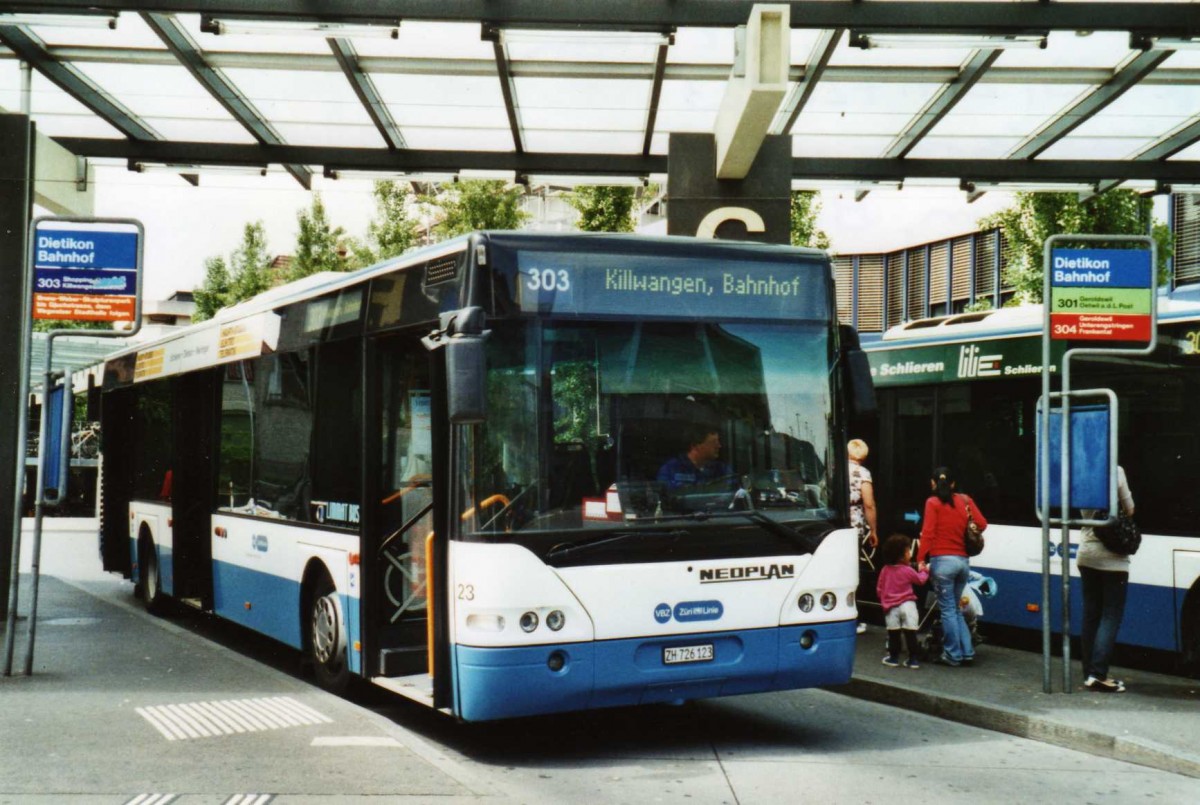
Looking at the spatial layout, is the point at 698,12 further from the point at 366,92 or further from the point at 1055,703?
the point at 1055,703

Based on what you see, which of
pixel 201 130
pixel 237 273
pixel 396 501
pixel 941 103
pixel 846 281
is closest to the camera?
pixel 396 501

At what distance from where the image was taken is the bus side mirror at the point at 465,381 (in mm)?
6645

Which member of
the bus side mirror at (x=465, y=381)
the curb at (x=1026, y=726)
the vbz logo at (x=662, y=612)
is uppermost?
the bus side mirror at (x=465, y=381)

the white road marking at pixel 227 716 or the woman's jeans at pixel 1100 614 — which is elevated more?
the woman's jeans at pixel 1100 614

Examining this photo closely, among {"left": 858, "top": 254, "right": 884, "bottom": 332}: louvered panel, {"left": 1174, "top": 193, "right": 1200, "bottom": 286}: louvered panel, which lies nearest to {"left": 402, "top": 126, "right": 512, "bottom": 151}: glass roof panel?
{"left": 1174, "top": 193, "right": 1200, "bottom": 286}: louvered panel

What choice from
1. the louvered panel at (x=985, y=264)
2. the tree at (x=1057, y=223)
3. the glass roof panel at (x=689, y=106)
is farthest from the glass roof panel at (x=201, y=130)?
the louvered panel at (x=985, y=264)

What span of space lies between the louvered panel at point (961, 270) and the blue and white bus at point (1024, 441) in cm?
1997

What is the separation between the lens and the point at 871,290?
126ft

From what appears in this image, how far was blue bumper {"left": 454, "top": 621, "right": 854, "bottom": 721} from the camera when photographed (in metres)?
7.00

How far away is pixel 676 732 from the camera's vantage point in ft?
Answer: 27.2

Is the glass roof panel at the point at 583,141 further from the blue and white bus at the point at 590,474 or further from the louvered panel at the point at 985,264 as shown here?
the louvered panel at the point at 985,264

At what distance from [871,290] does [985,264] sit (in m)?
6.14

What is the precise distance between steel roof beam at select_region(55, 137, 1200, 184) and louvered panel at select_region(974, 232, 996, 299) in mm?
18684

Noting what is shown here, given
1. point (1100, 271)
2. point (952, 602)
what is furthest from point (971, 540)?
point (1100, 271)
